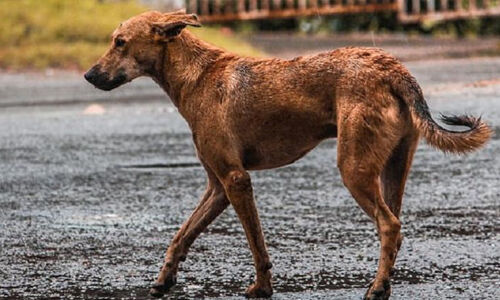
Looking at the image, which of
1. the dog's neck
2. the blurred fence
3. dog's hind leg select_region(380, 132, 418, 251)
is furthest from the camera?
the blurred fence


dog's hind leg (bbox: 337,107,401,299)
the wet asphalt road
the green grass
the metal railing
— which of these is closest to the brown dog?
dog's hind leg (bbox: 337,107,401,299)

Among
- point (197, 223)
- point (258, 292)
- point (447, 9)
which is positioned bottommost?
point (447, 9)

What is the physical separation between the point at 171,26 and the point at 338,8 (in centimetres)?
2076

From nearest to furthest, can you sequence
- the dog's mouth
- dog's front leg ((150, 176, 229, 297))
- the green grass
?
dog's front leg ((150, 176, 229, 297)) < the dog's mouth < the green grass

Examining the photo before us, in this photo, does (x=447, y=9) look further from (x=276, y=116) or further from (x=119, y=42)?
(x=276, y=116)

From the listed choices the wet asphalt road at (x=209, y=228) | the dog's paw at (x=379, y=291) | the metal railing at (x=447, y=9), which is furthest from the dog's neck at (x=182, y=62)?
the metal railing at (x=447, y=9)

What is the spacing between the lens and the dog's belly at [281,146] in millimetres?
6020

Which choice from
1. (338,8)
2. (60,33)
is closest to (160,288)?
(60,33)

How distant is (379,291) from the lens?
5.75 meters

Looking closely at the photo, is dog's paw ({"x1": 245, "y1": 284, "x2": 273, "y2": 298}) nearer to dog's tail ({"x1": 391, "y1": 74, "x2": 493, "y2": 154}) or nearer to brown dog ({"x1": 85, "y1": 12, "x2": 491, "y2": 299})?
brown dog ({"x1": 85, "y1": 12, "x2": 491, "y2": 299})

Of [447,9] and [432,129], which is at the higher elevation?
[432,129]

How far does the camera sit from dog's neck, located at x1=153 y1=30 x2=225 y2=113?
634 centimetres

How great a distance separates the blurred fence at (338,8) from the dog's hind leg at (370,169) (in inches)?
804

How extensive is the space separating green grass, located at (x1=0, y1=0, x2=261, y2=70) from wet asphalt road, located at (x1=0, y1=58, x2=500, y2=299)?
24.4 feet
